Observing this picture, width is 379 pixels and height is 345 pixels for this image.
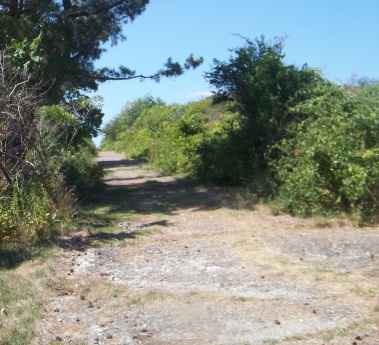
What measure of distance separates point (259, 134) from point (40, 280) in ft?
28.2

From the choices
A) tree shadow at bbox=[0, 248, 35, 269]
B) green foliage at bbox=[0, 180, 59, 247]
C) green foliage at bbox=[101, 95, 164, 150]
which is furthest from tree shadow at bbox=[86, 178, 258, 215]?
green foliage at bbox=[101, 95, 164, 150]

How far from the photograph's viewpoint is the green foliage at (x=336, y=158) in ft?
33.4

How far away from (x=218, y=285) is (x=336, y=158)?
4736mm

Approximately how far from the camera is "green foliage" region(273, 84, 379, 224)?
33.4 feet

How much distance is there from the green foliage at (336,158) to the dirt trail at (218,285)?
1.82ft

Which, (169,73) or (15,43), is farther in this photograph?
(169,73)

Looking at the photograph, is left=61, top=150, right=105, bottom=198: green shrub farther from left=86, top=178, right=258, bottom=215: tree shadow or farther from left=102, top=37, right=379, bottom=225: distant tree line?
left=102, top=37, right=379, bottom=225: distant tree line

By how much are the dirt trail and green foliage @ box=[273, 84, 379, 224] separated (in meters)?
0.55

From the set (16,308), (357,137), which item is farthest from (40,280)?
(357,137)

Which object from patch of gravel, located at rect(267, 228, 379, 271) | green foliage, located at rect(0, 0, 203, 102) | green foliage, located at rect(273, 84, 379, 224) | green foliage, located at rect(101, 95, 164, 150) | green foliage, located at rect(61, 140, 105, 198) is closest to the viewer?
patch of gravel, located at rect(267, 228, 379, 271)

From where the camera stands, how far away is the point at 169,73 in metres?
16.0

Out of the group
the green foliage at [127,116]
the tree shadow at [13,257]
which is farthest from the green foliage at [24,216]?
the green foliage at [127,116]

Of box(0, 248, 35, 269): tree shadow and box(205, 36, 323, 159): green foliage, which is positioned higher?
box(205, 36, 323, 159): green foliage

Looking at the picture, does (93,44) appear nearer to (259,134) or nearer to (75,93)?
(75,93)
